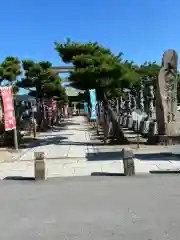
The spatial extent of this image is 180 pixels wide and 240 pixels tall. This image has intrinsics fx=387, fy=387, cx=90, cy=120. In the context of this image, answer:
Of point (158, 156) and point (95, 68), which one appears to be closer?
point (158, 156)

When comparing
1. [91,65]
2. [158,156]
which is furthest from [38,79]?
[158,156]

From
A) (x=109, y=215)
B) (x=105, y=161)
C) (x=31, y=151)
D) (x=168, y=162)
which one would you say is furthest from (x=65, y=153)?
(x=109, y=215)

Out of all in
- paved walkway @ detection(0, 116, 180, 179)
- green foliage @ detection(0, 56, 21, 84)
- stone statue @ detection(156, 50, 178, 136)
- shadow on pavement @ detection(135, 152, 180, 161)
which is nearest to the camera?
paved walkway @ detection(0, 116, 180, 179)

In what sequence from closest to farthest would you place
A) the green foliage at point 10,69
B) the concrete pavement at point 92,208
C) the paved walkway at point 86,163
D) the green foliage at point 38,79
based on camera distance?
the concrete pavement at point 92,208 < the paved walkway at point 86,163 < the green foliage at point 10,69 < the green foliage at point 38,79

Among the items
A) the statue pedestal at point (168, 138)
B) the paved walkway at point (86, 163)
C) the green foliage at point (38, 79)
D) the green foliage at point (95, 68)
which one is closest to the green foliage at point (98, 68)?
the green foliage at point (95, 68)

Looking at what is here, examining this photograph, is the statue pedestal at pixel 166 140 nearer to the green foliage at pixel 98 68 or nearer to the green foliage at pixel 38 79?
the green foliage at pixel 98 68

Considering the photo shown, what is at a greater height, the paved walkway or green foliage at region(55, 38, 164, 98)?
green foliage at region(55, 38, 164, 98)

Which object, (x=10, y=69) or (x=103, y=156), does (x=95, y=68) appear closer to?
(x=103, y=156)

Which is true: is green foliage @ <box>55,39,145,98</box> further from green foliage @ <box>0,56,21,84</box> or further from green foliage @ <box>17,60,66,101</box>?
green foliage @ <box>17,60,66,101</box>

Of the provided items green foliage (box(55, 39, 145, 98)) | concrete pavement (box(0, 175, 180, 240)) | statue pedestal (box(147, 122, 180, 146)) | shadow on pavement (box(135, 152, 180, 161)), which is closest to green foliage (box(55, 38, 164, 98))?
green foliage (box(55, 39, 145, 98))

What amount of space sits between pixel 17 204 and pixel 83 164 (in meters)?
5.40

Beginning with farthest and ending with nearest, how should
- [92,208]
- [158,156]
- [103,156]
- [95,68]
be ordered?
[95,68], [103,156], [158,156], [92,208]

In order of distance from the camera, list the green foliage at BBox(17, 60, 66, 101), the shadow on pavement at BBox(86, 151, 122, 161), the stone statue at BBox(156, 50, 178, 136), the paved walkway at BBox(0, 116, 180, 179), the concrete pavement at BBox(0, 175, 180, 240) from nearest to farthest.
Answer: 1. the concrete pavement at BBox(0, 175, 180, 240)
2. the paved walkway at BBox(0, 116, 180, 179)
3. the shadow on pavement at BBox(86, 151, 122, 161)
4. the stone statue at BBox(156, 50, 178, 136)
5. the green foliage at BBox(17, 60, 66, 101)

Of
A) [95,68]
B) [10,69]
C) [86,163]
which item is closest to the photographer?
[86,163]
